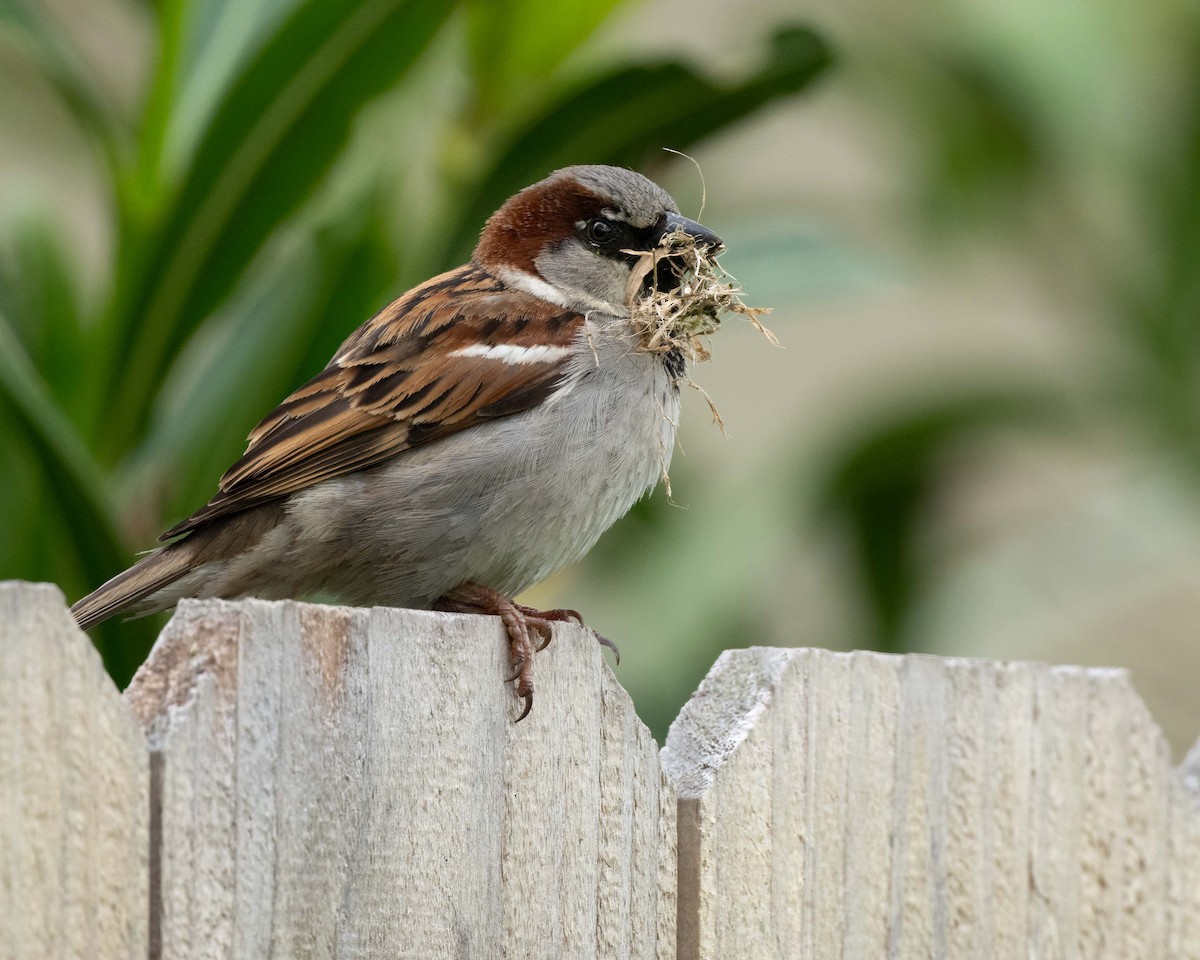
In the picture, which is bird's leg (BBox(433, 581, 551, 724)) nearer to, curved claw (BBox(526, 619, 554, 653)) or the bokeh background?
curved claw (BBox(526, 619, 554, 653))

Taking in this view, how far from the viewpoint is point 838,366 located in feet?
19.6

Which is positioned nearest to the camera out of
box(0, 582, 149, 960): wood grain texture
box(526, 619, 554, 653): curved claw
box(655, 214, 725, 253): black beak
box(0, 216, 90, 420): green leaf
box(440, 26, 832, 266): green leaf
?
box(0, 582, 149, 960): wood grain texture

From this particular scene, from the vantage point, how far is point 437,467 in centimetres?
196

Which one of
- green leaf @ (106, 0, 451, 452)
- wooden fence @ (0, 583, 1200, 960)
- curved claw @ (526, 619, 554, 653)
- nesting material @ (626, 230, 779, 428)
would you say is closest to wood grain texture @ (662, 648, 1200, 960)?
wooden fence @ (0, 583, 1200, 960)

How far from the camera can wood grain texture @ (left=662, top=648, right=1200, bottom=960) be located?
141cm

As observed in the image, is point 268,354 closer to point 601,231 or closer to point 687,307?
point 601,231

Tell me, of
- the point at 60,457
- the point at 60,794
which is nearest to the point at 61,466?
the point at 60,457

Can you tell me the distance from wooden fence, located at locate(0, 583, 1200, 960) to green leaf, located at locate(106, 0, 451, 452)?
1.33 metres

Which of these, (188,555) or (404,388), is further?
(404,388)

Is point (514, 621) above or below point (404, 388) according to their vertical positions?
below

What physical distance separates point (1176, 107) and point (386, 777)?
3.39 metres

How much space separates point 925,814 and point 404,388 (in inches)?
35.4

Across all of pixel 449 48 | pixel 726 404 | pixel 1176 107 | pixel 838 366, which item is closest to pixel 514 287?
pixel 449 48

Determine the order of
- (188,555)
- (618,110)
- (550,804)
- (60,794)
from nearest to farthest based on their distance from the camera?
(60,794) < (550,804) < (188,555) < (618,110)
